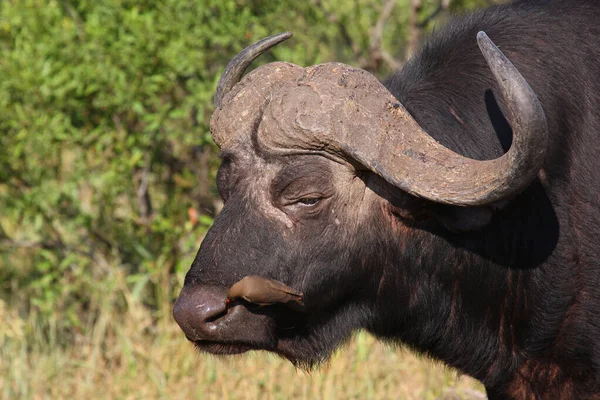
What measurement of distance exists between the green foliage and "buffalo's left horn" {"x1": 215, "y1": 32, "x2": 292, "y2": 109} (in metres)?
A: 2.16

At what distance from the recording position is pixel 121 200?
27.6 feet

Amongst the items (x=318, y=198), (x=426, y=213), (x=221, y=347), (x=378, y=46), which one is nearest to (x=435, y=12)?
(x=378, y=46)

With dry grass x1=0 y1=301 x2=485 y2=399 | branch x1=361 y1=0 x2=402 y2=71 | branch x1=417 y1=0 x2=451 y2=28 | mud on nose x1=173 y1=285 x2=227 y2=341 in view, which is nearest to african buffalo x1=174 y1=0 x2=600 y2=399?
mud on nose x1=173 y1=285 x2=227 y2=341

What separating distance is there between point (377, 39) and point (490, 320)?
4.67 metres

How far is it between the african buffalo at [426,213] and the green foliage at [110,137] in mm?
2439

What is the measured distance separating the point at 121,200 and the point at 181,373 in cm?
222

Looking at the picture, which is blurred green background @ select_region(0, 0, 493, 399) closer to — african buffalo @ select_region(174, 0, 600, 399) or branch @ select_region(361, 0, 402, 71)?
branch @ select_region(361, 0, 402, 71)

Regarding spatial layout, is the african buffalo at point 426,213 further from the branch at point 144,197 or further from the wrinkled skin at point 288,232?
the branch at point 144,197

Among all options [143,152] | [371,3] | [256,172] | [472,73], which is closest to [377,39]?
[371,3]

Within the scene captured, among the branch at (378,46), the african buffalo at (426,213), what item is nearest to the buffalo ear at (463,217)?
the african buffalo at (426,213)

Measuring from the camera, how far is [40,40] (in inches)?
276

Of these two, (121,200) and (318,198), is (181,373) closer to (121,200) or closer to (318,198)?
(121,200)

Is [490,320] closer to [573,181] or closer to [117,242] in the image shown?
[573,181]

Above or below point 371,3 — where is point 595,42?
above
